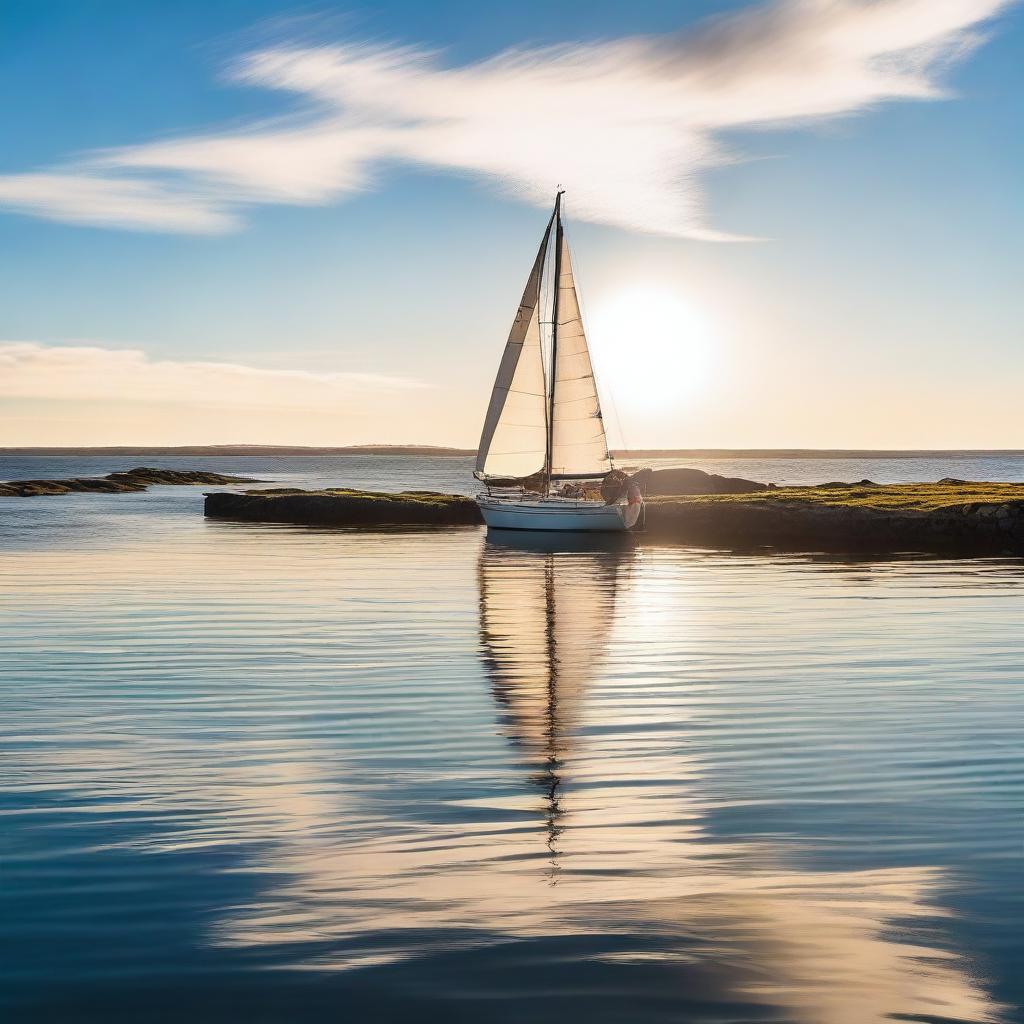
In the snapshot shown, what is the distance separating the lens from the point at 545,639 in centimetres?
2534

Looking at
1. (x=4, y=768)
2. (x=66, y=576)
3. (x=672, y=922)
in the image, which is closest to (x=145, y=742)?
(x=4, y=768)

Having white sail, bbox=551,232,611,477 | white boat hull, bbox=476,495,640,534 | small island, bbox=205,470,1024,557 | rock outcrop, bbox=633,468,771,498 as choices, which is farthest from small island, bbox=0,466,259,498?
white sail, bbox=551,232,611,477

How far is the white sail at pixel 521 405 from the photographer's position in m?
63.5

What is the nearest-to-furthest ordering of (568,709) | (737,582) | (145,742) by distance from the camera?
(145,742)
(568,709)
(737,582)

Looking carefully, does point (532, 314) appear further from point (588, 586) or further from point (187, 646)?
point (187, 646)

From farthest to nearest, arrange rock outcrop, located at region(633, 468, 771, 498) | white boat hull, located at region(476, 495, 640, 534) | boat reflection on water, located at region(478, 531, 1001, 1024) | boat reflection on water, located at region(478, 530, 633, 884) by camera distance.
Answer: rock outcrop, located at region(633, 468, 771, 498) → white boat hull, located at region(476, 495, 640, 534) → boat reflection on water, located at region(478, 530, 633, 884) → boat reflection on water, located at region(478, 531, 1001, 1024)

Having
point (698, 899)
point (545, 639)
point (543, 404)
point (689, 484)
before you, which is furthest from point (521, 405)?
point (698, 899)

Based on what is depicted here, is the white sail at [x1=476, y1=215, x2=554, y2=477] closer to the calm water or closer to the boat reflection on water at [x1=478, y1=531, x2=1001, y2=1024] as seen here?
the calm water

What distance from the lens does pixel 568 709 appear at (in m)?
16.8

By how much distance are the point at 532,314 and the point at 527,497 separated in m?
10.0

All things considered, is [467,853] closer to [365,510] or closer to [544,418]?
[544,418]

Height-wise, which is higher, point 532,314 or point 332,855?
point 532,314

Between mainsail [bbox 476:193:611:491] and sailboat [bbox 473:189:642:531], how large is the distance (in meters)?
0.05

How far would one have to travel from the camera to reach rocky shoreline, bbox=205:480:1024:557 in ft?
177
